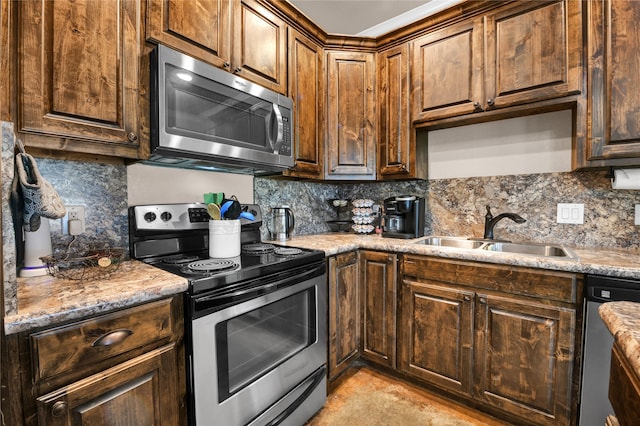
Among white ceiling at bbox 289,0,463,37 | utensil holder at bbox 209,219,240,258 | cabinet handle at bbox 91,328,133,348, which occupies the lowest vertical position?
cabinet handle at bbox 91,328,133,348

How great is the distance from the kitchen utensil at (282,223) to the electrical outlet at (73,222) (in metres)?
1.09

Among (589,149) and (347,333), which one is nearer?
(589,149)

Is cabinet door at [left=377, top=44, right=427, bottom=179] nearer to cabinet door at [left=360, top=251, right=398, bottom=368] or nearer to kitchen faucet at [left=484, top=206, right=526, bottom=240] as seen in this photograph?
kitchen faucet at [left=484, top=206, right=526, bottom=240]

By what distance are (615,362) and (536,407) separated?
107 cm

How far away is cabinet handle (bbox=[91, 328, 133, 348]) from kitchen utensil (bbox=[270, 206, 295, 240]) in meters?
1.28

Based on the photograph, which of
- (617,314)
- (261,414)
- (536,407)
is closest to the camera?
(617,314)

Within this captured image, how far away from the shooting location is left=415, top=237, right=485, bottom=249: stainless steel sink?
2.01 m

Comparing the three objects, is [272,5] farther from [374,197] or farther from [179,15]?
[374,197]

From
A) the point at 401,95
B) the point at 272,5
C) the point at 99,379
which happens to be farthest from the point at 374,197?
the point at 99,379

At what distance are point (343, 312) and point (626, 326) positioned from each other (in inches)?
56.5

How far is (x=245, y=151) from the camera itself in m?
1.51

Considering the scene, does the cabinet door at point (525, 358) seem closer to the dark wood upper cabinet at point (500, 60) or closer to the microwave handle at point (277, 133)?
the dark wood upper cabinet at point (500, 60)

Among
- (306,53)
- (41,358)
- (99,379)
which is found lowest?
(99,379)

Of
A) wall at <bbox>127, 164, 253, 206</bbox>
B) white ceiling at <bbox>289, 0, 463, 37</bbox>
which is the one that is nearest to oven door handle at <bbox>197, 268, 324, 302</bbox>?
wall at <bbox>127, 164, 253, 206</bbox>
